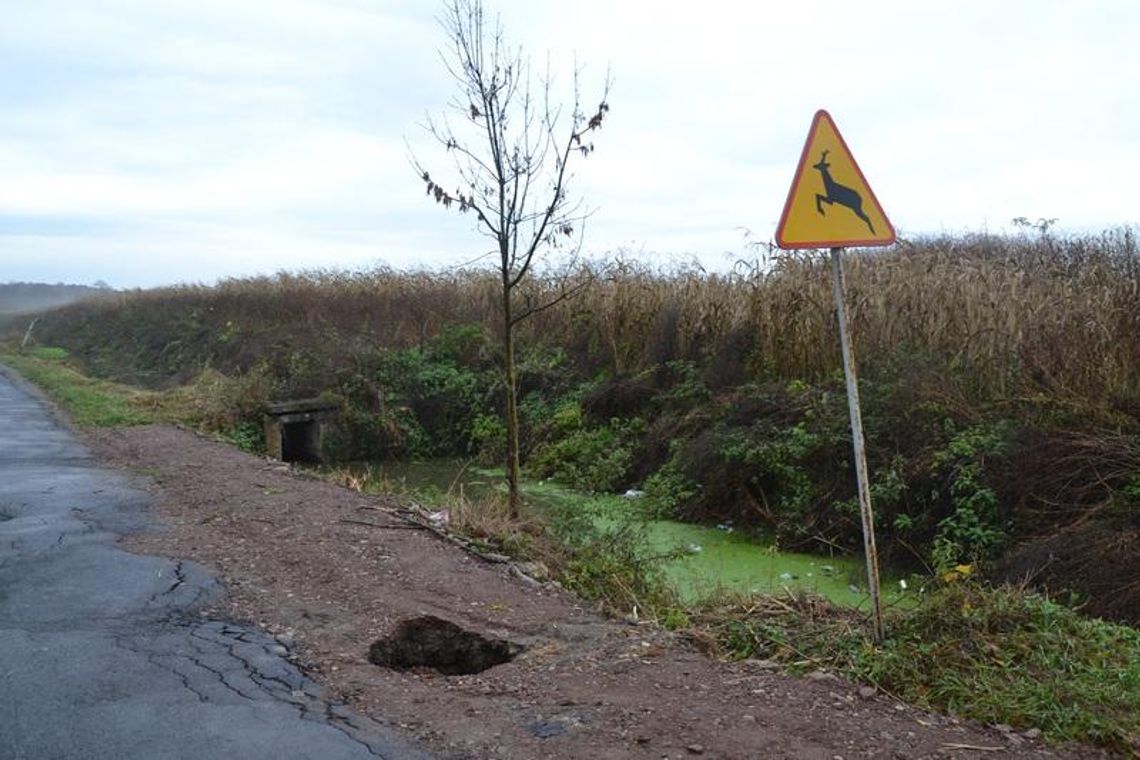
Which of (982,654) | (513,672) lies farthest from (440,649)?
(982,654)

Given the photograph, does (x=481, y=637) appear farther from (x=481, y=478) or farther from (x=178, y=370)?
(x=178, y=370)

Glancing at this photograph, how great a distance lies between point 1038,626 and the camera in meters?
5.27

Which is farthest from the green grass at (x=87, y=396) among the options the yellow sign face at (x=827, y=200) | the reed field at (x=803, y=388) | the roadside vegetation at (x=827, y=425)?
the yellow sign face at (x=827, y=200)

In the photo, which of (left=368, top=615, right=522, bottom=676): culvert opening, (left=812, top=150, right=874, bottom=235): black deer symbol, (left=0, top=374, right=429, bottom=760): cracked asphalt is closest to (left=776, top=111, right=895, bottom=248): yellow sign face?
(left=812, top=150, right=874, bottom=235): black deer symbol

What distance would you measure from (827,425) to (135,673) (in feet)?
28.5

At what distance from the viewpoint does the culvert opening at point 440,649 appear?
5.61 meters

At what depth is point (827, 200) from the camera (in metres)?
5.32

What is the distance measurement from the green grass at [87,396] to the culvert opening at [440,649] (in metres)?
12.2

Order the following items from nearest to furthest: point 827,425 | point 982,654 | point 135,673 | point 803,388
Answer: point 135,673 → point 982,654 → point 827,425 → point 803,388

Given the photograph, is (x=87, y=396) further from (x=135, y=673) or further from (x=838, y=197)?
(x=838, y=197)

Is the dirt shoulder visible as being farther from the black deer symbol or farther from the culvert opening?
the black deer symbol

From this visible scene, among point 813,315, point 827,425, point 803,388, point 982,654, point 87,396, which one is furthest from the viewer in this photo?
point 87,396

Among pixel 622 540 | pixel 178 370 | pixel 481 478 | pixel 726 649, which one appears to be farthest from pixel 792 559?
pixel 178 370

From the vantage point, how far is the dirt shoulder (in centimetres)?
425
